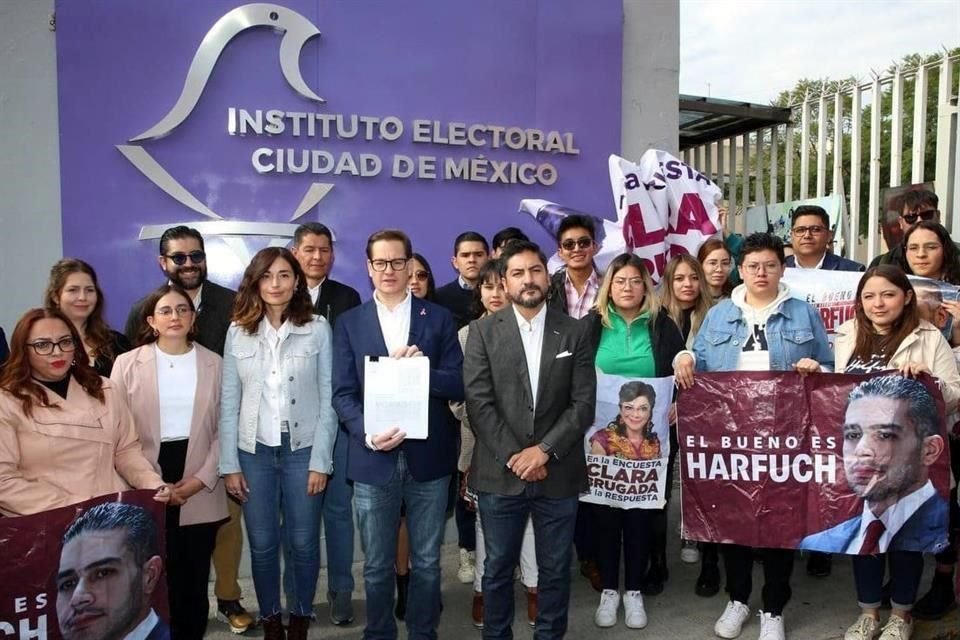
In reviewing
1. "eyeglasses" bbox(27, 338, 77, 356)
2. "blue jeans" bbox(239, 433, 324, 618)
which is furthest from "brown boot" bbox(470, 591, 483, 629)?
"eyeglasses" bbox(27, 338, 77, 356)

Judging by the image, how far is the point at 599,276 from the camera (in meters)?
4.46

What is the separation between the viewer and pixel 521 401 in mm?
3334

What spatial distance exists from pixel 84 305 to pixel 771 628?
3.69 meters

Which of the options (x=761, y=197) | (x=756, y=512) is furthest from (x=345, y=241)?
(x=761, y=197)

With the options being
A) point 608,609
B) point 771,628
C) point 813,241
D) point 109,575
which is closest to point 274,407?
point 109,575

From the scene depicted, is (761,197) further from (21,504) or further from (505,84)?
(21,504)

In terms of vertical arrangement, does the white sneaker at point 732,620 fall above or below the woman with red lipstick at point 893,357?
below

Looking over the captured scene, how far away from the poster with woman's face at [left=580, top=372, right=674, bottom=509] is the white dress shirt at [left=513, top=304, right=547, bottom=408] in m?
0.68

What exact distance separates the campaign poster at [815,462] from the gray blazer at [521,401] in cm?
82

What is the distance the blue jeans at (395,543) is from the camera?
3379mm

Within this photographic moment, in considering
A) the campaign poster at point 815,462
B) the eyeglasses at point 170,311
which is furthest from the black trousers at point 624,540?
the eyeglasses at point 170,311

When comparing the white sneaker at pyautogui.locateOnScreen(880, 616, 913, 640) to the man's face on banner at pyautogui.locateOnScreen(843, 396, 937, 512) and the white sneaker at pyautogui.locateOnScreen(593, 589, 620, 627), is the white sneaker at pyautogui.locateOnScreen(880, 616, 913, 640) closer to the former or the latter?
the man's face on banner at pyautogui.locateOnScreen(843, 396, 937, 512)

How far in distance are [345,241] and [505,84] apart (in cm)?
171

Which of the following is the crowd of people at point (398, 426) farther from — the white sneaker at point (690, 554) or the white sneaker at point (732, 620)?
the white sneaker at point (690, 554)
